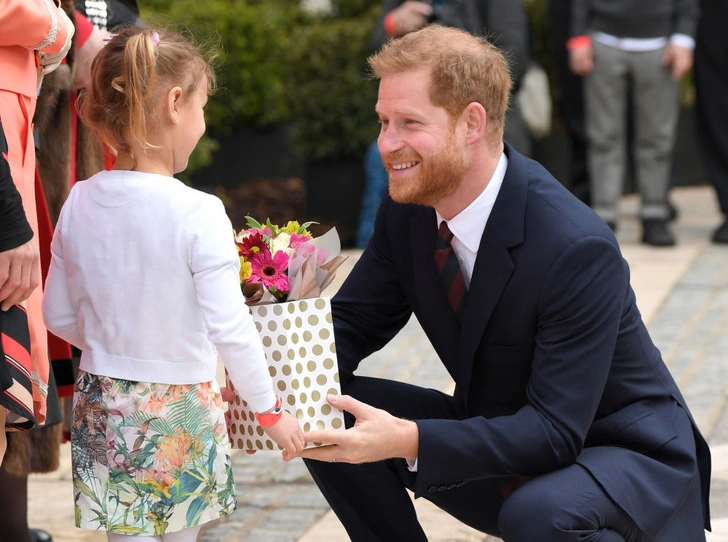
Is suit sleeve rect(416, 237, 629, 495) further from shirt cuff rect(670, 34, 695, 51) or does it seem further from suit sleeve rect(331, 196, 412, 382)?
shirt cuff rect(670, 34, 695, 51)

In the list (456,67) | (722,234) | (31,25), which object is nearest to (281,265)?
(456,67)

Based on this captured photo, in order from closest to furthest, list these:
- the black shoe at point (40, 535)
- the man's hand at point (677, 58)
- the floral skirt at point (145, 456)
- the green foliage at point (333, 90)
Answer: the floral skirt at point (145, 456) → the black shoe at point (40, 535) → the man's hand at point (677, 58) → the green foliage at point (333, 90)

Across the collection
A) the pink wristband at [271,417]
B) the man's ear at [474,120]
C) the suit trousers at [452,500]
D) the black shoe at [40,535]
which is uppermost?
the man's ear at [474,120]

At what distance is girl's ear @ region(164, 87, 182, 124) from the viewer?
2.69 meters

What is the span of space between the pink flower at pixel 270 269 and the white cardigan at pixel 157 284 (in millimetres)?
144

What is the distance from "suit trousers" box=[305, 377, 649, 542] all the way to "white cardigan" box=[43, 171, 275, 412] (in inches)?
23.0

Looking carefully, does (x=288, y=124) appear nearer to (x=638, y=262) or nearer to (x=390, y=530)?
(x=638, y=262)

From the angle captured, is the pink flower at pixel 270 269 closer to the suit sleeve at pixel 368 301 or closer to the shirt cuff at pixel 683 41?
the suit sleeve at pixel 368 301

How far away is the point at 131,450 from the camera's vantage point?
8.88 feet

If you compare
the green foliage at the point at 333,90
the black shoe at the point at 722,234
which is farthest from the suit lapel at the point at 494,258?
the green foliage at the point at 333,90

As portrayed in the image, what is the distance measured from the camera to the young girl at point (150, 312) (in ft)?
8.70

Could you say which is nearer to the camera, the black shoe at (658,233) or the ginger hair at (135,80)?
the ginger hair at (135,80)

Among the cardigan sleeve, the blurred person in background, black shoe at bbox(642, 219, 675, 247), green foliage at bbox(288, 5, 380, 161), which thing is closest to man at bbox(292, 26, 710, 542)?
the cardigan sleeve

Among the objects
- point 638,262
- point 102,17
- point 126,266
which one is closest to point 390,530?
point 126,266
